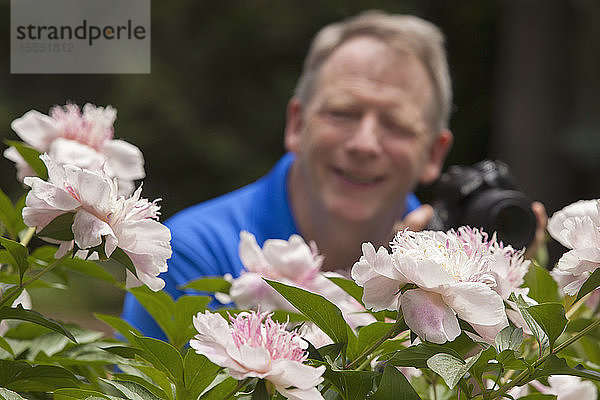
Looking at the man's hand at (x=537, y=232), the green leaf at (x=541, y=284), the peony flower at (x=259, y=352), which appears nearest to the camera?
the peony flower at (x=259, y=352)

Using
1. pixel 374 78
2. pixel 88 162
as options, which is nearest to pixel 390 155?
pixel 374 78

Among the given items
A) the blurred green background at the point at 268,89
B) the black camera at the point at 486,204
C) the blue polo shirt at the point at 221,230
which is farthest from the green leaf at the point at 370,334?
the blurred green background at the point at 268,89

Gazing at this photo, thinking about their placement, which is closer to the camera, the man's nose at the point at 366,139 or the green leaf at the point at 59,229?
the green leaf at the point at 59,229

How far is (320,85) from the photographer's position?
1.67 meters

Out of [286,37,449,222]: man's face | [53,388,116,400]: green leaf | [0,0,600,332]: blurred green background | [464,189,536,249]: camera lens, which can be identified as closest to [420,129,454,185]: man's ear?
[286,37,449,222]: man's face

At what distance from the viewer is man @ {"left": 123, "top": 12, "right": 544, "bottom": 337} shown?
1577mm

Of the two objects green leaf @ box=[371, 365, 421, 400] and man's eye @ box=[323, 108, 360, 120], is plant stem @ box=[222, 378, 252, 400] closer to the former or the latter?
green leaf @ box=[371, 365, 421, 400]

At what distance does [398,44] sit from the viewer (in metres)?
1.65

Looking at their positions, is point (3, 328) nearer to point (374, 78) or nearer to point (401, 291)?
point (401, 291)

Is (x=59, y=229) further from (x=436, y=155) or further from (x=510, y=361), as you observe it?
(x=436, y=155)

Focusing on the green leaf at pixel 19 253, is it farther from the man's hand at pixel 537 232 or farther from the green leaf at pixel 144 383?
the man's hand at pixel 537 232

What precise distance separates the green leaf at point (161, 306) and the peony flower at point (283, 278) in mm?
78

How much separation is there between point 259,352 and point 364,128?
1157mm

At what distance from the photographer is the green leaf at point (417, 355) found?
0.46 m
